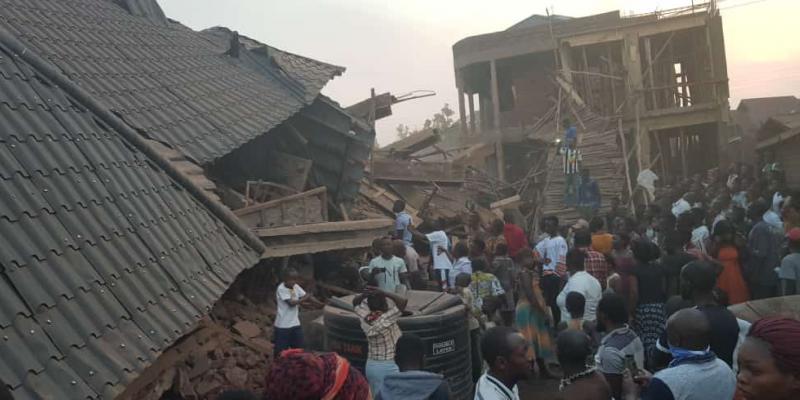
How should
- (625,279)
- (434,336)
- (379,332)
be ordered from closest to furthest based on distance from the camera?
1. (379,332)
2. (434,336)
3. (625,279)

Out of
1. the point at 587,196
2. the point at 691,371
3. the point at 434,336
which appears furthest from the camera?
the point at 587,196

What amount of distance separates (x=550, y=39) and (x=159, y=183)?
70.0ft

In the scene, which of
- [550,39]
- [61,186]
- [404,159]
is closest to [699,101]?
[550,39]

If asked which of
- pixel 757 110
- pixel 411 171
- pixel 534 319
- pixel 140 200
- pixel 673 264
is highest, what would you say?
pixel 757 110

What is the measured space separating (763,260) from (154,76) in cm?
784

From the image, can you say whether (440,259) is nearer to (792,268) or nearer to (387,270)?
(387,270)

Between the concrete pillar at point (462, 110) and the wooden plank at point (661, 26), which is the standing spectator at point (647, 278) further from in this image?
the concrete pillar at point (462, 110)

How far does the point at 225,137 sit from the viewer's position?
796cm

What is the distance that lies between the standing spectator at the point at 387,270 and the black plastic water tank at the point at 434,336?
1.86 meters

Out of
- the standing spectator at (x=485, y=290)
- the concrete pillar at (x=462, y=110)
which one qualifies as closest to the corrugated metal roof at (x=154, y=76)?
the standing spectator at (x=485, y=290)

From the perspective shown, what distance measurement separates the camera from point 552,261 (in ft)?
27.9

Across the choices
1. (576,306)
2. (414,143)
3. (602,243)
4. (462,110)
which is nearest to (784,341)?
(576,306)

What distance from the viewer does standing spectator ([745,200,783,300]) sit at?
7875 mm

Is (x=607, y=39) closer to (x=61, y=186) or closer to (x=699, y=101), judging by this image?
(x=699, y=101)
